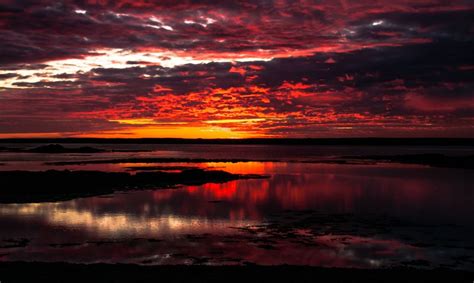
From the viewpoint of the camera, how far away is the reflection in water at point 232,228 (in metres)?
16.9

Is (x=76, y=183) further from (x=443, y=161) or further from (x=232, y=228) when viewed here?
(x=443, y=161)

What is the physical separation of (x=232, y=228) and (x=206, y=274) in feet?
27.9

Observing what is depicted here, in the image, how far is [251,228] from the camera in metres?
22.4

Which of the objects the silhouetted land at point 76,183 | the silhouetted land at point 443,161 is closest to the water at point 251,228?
the silhouetted land at point 76,183

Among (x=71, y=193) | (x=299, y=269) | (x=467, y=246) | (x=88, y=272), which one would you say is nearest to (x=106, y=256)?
(x=88, y=272)

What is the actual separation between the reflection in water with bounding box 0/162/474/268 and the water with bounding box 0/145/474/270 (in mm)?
41

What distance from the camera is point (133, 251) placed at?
17.4 metres

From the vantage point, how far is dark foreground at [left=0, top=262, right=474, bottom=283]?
13.4 m

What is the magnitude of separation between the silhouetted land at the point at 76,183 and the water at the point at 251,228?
2.62 m

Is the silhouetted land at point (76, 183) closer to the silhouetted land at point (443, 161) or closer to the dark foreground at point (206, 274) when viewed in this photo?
the dark foreground at point (206, 274)

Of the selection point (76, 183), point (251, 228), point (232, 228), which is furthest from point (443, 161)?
point (232, 228)

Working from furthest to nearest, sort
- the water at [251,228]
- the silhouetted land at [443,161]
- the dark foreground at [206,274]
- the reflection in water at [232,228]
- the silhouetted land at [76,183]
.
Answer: the silhouetted land at [443,161], the silhouetted land at [76,183], the reflection in water at [232,228], the water at [251,228], the dark foreground at [206,274]

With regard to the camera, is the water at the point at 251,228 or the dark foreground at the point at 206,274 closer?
the dark foreground at the point at 206,274

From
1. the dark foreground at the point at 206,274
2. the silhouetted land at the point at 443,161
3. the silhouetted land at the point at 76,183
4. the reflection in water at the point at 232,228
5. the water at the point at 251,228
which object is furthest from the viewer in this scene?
the silhouetted land at the point at 443,161
